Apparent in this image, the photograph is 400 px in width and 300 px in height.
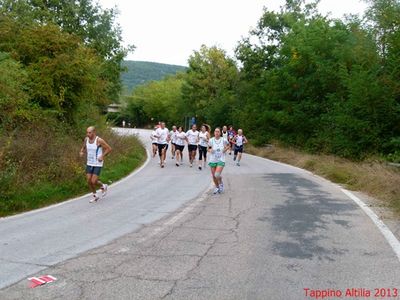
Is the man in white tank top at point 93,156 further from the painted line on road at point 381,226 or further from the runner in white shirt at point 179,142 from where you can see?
the runner in white shirt at point 179,142

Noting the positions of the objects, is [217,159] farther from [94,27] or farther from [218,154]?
[94,27]

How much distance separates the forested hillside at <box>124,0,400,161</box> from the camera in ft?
67.5

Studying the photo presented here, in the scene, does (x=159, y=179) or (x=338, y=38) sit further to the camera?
(x=338, y=38)

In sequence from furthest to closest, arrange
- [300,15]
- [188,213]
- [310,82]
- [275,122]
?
[300,15] < [275,122] < [310,82] < [188,213]

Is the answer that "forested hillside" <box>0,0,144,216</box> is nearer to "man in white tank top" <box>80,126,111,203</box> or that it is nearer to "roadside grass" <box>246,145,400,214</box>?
"man in white tank top" <box>80,126,111,203</box>

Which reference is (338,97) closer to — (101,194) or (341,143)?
(341,143)

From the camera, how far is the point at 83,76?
19.3m

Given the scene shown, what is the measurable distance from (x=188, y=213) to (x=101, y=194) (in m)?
3.44

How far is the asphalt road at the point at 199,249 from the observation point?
505 centimetres

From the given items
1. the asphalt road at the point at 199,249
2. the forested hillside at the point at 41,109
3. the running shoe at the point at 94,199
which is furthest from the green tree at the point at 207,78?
the asphalt road at the point at 199,249

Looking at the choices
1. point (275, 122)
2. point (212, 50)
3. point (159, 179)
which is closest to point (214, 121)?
point (212, 50)

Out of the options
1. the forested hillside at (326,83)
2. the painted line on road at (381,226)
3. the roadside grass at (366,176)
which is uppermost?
the forested hillside at (326,83)

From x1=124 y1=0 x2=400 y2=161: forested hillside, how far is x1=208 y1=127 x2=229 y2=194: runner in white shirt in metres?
8.74

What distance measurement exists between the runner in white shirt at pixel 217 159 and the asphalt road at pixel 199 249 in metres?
0.90
